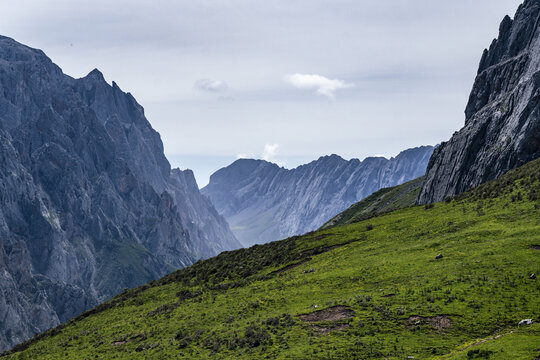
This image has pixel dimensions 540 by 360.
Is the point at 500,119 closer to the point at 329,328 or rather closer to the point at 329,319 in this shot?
the point at 329,319

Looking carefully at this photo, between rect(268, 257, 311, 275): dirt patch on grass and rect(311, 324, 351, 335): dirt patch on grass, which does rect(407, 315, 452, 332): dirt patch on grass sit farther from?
rect(268, 257, 311, 275): dirt patch on grass

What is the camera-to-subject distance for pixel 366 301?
44.9 m

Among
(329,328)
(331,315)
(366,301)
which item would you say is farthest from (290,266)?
(329,328)

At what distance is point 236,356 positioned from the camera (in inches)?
1561

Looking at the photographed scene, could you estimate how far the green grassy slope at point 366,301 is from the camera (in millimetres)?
36719

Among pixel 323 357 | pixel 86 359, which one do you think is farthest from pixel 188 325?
pixel 323 357

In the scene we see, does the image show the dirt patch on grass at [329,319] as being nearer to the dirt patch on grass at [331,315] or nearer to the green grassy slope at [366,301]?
the dirt patch on grass at [331,315]

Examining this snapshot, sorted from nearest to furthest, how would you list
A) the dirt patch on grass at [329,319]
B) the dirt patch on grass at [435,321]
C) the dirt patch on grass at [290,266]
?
1. the dirt patch on grass at [435,321]
2. the dirt patch on grass at [329,319]
3. the dirt patch on grass at [290,266]

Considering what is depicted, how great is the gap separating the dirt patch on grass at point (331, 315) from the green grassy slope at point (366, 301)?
21cm

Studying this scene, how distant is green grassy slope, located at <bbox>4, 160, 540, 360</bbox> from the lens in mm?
36719

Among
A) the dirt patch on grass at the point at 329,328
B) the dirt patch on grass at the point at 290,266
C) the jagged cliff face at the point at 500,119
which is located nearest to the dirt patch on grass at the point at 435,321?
the dirt patch on grass at the point at 329,328

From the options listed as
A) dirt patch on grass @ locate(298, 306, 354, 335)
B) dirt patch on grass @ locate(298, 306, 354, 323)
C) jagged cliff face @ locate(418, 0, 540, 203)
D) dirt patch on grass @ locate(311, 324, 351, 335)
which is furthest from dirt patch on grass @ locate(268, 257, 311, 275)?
jagged cliff face @ locate(418, 0, 540, 203)

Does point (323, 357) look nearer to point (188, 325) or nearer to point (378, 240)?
point (188, 325)

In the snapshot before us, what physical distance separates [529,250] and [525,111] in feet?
232
